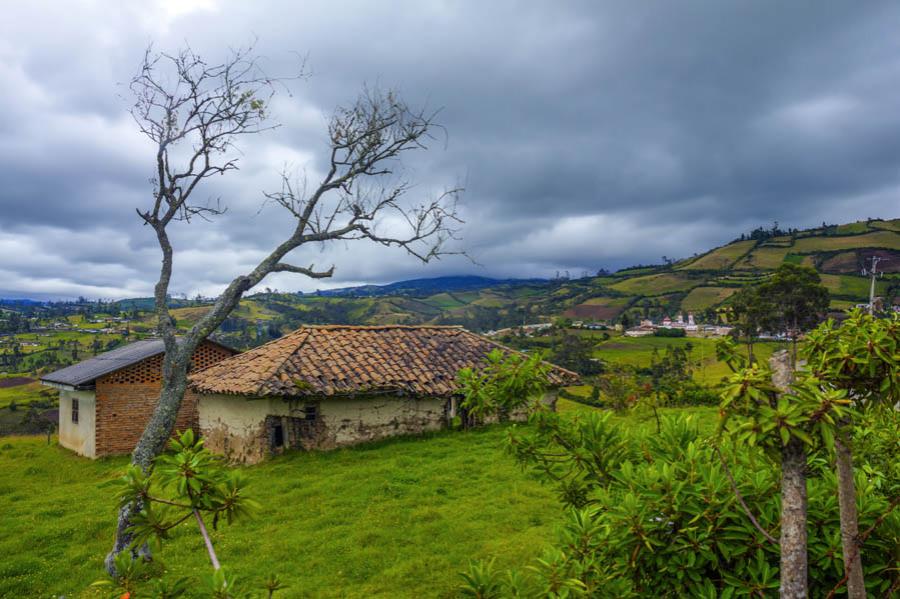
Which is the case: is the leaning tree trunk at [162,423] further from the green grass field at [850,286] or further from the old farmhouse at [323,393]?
the green grass field at [850,286]

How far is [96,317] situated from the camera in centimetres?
12544

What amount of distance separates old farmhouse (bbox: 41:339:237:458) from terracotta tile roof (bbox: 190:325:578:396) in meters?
2.85

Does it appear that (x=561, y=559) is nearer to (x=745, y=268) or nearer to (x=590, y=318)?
(x=590, y=318)

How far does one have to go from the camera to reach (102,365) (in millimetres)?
21688

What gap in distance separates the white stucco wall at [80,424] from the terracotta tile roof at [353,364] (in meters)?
4.88

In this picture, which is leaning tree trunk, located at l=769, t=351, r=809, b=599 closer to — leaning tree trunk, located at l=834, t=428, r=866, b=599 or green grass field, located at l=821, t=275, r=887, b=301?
leaning tree trunk, located at l=834, t=428, r=866, b=599

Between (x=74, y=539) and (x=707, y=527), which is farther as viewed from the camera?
(x=74, y=539)

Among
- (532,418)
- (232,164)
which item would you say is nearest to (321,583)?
(532,418)

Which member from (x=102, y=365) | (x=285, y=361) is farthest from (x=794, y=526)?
(x=102, y=365)

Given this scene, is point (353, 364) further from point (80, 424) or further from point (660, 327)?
point (660, 327)

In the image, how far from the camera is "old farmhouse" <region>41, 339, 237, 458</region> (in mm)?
19750

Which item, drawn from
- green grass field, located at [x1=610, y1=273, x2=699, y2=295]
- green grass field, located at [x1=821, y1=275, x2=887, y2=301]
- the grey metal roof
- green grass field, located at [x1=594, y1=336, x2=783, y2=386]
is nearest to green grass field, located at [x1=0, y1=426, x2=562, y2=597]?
the grey metal roof

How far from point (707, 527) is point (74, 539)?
1306cm

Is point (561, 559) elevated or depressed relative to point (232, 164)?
depressed
